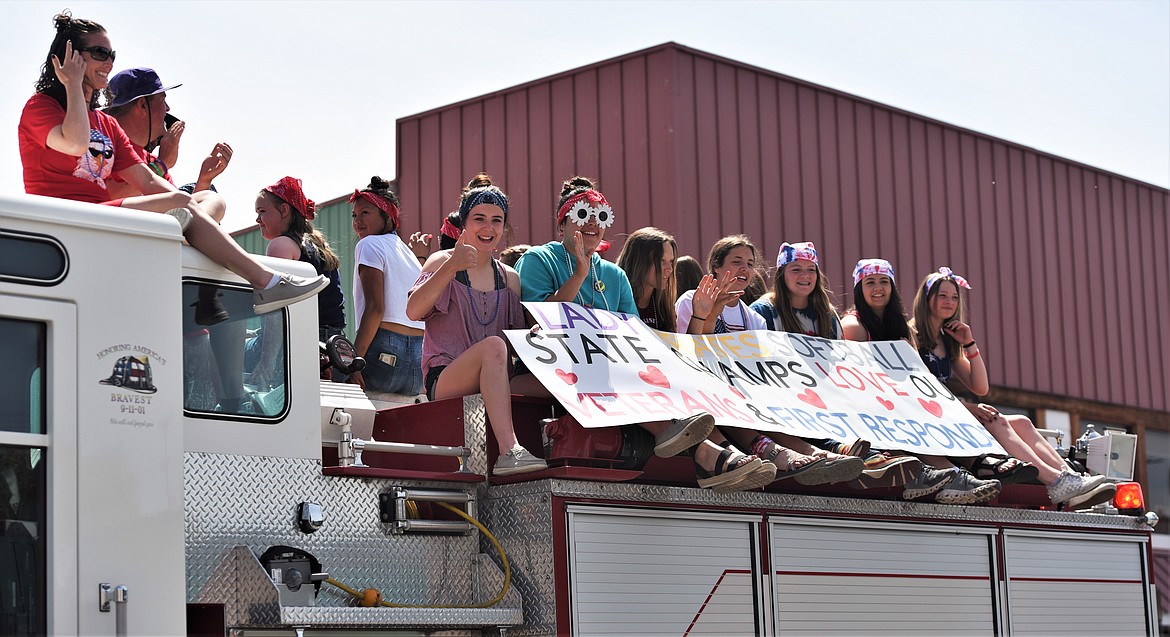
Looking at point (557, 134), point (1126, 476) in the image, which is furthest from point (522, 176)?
point (1126, 476)

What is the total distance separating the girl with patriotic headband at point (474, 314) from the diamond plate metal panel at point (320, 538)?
432 millimetres

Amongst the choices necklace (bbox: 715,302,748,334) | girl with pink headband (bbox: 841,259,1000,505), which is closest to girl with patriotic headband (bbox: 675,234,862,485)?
necklace (bbox: 715,302,748,334)

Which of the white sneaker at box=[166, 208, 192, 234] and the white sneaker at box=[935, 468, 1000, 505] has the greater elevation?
the white sneaker at box=[166, 208, 192, 234]

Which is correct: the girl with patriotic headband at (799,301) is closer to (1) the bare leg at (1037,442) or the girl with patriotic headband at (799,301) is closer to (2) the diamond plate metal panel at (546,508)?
(1) the bare leg at (1037,442)

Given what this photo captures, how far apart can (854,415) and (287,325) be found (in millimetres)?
2961

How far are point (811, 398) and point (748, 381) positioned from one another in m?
0.34

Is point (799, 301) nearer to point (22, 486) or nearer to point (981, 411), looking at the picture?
point (981, 411)

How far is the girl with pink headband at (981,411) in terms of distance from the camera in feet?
24.2

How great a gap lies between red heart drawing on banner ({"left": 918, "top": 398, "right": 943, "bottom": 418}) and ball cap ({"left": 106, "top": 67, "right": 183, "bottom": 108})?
3890 millimetres

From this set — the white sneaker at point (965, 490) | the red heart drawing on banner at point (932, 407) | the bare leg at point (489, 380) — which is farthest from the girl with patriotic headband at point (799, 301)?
the bare leg at point (489, 380)

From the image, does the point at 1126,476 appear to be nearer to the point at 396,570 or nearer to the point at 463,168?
the point at 396,570

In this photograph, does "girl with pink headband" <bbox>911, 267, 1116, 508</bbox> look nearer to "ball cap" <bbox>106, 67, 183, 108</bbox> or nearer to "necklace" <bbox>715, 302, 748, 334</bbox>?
"necklace" <bbox>715, 302, 748, 334</bbox>

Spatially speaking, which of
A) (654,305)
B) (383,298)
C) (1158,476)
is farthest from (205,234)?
(1158,476)

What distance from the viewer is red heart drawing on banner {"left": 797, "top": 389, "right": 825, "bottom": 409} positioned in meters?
6.62
